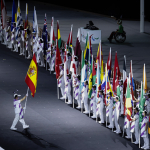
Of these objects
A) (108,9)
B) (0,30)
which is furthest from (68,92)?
(108,9)

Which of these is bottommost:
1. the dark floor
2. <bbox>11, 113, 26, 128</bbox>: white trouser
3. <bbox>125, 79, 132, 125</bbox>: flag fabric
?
the dark floor

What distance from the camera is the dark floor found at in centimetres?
1705

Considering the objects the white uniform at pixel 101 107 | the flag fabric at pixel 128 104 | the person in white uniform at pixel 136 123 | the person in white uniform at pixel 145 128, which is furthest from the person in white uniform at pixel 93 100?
the person in white uniform at pixel 145 128

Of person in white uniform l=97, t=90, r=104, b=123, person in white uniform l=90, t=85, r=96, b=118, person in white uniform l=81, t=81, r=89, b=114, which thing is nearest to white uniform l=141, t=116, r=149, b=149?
person in white uniform l=97, t=90, r=104, b=123

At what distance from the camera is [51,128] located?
61.2 feet

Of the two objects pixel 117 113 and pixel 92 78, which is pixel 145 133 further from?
pixel 92 78

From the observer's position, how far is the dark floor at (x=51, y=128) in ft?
55.9

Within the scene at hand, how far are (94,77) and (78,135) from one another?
3194mm

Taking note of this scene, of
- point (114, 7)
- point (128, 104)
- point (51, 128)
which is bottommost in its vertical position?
point (51, 128)

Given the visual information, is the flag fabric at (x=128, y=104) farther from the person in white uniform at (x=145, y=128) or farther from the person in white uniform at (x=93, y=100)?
the person in white uniform at (x=93, y=100)

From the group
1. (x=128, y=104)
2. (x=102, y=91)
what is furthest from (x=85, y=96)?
(x=128, y=104)

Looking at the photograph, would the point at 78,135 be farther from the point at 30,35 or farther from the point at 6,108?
the point at 30,35

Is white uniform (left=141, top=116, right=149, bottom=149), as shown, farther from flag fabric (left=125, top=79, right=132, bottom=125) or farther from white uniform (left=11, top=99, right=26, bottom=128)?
white uniform (left=11, top=99, right=26, bottom=128)

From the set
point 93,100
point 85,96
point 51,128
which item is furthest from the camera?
point 85,96
